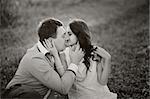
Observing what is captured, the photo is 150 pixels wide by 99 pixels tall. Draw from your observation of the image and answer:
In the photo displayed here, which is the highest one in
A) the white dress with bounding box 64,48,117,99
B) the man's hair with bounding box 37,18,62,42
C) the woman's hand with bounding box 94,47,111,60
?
the man's hair with bounding box 37,18,62,42

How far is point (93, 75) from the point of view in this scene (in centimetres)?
258

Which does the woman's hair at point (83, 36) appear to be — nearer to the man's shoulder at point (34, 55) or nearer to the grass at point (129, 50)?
the man's shoulder at point (34, 55)

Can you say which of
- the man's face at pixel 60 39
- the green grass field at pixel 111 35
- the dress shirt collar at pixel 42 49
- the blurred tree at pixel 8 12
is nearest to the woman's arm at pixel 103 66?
the man's face at pixel 60 39

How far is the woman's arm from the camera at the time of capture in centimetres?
252

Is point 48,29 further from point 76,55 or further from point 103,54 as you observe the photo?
point 103,54

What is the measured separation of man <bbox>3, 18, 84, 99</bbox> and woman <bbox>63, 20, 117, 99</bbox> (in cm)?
9

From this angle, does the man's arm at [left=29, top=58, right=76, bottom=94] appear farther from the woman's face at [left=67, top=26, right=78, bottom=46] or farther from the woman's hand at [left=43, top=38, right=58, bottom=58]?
the woman's face at [left=67, top=26, right=78, bottom=46]

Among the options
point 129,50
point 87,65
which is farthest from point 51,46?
point 129,50

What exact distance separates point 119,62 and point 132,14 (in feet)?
5.42

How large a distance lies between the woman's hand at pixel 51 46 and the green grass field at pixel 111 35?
0.96m

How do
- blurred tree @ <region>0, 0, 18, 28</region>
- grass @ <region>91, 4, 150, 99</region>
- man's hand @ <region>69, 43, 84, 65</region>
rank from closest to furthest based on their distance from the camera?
man's hand @ <region>69, 43, 84, 65</region> → grass @ <region>91, 4, 150, 99</region> → blurred tree @ <region>0, 0, 18, 28</region>

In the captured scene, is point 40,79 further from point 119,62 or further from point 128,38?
point 128,38

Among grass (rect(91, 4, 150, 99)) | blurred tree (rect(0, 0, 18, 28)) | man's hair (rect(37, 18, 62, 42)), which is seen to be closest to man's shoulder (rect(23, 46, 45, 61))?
man's hair (rect(37, 18, 62, 42))

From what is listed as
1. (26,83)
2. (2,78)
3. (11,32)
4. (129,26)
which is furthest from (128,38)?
(26,83)
